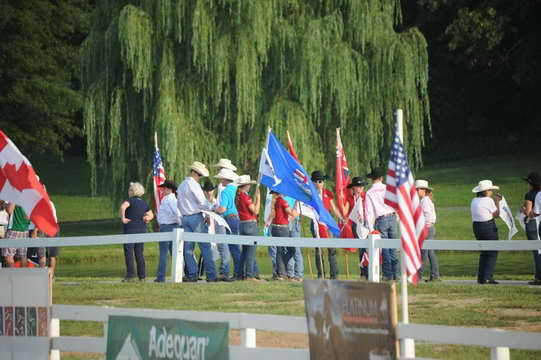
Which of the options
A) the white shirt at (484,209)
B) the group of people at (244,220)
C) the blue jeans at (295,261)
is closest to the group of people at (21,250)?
the group of people at (244,220)

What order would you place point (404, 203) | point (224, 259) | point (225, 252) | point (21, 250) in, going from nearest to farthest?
point (404, 203) < point (224, 259) < point (225, 252) < point (21, 250)

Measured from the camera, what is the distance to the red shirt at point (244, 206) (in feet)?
61.6

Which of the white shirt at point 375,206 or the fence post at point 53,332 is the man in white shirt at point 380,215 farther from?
the fence post at point 53,332

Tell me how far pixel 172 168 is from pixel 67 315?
1657 centimetres

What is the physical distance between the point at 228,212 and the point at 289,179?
208 centimetres

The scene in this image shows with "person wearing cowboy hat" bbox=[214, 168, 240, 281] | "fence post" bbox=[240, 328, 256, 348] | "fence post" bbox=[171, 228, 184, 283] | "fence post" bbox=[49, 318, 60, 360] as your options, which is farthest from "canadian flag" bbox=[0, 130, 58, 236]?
"person wearing cowboy hat" bbox=[214, 168, 240, 281]

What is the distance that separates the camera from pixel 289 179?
17.6 meters

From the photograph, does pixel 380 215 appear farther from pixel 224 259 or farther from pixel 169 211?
pixel 169 211

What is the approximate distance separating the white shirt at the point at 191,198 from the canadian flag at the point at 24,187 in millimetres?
5532

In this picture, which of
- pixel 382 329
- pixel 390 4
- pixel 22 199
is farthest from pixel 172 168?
pixel 382 329

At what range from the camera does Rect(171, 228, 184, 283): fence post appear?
17.6 meters

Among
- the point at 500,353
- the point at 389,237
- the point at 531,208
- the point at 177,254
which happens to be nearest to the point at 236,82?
the point at 177,254

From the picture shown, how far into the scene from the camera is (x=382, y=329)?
8125 mm

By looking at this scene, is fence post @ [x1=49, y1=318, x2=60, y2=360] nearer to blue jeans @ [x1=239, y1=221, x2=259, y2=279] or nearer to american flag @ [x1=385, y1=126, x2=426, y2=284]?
american flag @ [x1=385, y1=126, x2=426, y2=284]
